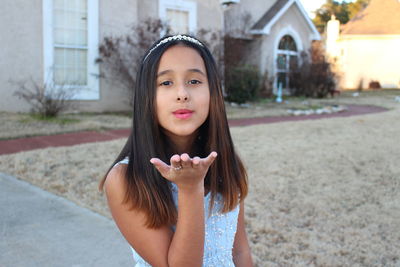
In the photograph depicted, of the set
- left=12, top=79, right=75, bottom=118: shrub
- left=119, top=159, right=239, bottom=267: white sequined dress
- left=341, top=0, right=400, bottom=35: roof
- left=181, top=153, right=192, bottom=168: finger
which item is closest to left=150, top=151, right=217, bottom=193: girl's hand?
left=181, top=153, right=192, bottom=168: finger

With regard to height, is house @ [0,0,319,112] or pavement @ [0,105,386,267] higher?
house @ [0,0,319,112]

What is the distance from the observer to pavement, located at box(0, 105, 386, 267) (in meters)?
2.79

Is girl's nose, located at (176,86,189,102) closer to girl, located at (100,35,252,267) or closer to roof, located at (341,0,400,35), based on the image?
girl, located at (100,35,252,267)

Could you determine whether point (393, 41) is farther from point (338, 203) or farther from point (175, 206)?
point (175, 206)

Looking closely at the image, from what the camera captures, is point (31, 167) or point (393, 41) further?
point (393, 41)

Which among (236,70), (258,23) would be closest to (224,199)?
(236,70)

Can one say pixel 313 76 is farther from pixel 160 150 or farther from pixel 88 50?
pixel 160 150

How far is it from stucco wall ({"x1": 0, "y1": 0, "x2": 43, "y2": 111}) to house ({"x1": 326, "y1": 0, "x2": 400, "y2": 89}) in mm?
20568

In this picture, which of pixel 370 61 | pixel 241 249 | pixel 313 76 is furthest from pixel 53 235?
pixel 370 61

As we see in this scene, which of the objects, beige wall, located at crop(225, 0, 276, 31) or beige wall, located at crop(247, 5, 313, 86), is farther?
beige wall, located at crop(247, 5, 313, 86)

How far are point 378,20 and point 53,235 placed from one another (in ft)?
94.6

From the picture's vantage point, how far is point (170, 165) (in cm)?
125

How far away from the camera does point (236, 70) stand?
40.9 ft

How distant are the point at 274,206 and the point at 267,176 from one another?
0.94m
